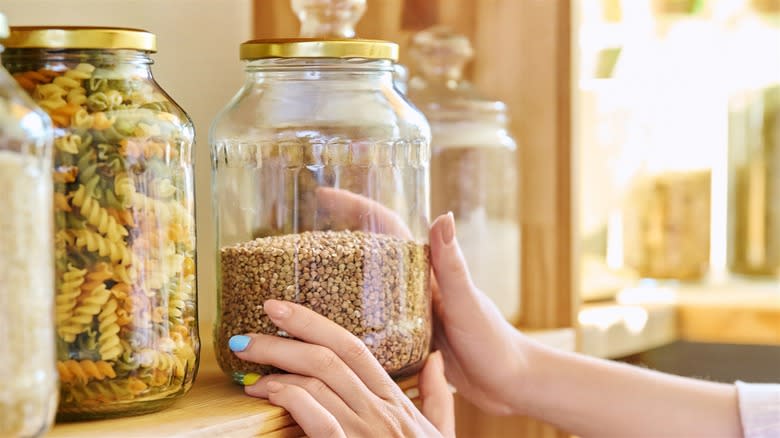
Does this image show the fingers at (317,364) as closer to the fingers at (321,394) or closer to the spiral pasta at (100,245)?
the fingers at (321,394)

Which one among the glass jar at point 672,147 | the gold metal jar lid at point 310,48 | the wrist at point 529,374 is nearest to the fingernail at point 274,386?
the gold metal jar lid at point 310,48

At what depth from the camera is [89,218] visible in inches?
23.9

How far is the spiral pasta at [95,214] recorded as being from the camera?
604mm

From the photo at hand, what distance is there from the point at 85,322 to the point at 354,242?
197 millimetres

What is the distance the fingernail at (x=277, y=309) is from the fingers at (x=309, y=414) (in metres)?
0.05

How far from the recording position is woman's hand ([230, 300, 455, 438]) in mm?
676

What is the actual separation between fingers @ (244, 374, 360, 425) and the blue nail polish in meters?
0.03

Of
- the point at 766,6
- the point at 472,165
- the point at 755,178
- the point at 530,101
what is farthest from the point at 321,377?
the point at 766,6

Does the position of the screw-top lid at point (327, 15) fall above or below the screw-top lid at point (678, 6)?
below

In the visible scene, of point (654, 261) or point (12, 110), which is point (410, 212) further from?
point (654, 261)

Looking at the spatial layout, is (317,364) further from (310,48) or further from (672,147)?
(672,147)

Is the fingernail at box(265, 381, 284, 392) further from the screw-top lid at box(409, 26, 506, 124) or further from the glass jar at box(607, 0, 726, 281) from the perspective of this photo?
the glass jar at box(607, 0, 726, 281)

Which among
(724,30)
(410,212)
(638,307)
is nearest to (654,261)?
(638,307)

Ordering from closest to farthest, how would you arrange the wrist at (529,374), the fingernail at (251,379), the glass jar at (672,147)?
the fingernail at (251,379) → the wrist at (529,374) → the glass jar at (672,147)
